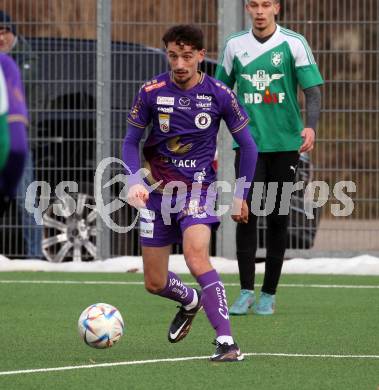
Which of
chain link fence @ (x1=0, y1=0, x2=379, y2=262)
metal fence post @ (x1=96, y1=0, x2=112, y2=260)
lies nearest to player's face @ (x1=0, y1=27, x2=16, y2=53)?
Result: chain link fence @ (x1=0, y1=0, x2=379, y2=262)

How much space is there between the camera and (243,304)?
31.0 ft

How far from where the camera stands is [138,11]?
14.1 m

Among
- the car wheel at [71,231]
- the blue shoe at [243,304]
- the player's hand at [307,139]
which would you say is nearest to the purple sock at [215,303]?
the player's hand at [307,139]

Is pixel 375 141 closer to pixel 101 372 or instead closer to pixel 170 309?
pixel 170 309

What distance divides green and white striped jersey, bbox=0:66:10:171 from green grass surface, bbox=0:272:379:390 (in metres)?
1.70

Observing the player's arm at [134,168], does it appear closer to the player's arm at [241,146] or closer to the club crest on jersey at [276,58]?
the player's arm at [241,146]

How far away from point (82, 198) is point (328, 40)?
9.55 feet

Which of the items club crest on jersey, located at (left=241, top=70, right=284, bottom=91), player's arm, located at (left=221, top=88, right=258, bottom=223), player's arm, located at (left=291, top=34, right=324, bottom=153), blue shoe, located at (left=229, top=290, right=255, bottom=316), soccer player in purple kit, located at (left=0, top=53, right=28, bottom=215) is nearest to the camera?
soccer player in purple kit, located at (left=0, top=53, right=28, bottom=215)

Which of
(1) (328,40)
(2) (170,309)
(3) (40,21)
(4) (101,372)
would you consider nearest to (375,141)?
(1) (328,40)

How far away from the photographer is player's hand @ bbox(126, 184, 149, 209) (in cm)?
707

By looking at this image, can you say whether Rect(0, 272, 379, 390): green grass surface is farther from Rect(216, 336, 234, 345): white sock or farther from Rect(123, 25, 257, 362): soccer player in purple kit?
Rect(123, 25, 257, 362): soccer player in purple kit

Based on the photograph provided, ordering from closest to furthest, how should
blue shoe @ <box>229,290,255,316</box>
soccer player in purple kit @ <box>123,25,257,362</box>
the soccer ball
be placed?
the soccer ball → soccer player in purple kit @ <box>123,25,257,362</box> → blue shoe @ <box>229,290,255,316</box>

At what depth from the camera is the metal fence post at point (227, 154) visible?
1372 cm

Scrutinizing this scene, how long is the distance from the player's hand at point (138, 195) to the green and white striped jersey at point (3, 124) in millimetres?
2162
